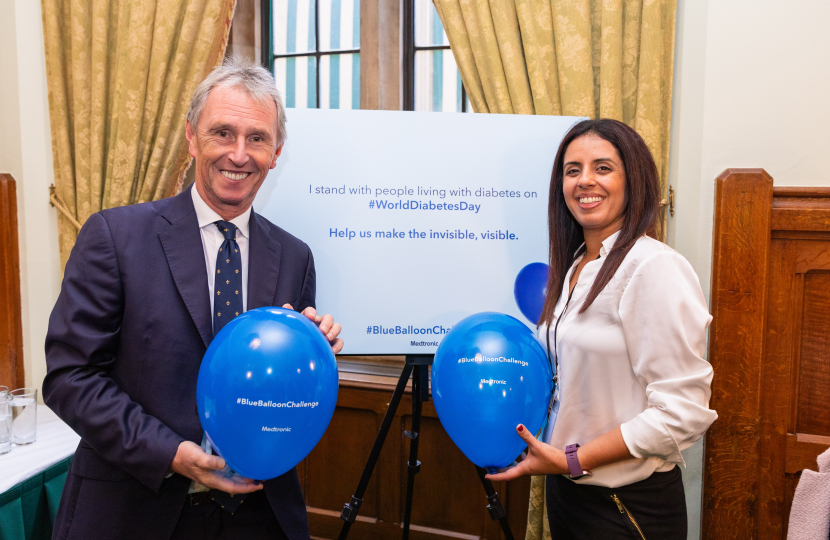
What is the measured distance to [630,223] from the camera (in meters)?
1.29

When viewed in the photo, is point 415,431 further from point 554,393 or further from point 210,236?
point 210,236

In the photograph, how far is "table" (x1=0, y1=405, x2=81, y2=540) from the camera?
160 cm

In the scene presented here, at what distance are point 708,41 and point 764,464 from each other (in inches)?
63.1

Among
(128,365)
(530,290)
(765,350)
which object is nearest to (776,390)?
(765,350)

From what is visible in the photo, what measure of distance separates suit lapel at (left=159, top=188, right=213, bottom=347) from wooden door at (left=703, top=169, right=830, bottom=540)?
5.82 feet

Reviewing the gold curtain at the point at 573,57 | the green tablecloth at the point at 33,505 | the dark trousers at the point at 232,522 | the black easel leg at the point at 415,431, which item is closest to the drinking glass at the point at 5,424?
the green tablecloth at the point at 33,505

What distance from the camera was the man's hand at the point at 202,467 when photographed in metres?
1.09

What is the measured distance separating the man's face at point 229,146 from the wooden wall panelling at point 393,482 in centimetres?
142

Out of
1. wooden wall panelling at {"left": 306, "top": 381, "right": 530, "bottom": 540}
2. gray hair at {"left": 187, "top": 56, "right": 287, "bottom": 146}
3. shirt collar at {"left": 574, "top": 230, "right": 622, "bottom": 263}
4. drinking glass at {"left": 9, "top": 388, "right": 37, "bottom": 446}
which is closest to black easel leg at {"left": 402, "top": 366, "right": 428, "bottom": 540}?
wooden wall panelling at {"left": 306, "top": 381, "right": 530, "bottom": 540}

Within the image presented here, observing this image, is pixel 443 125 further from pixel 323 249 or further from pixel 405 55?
pixel 405 55

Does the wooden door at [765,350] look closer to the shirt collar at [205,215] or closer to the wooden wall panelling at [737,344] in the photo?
the wooden wall panelling at [737,344]

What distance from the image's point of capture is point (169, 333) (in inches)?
46.8

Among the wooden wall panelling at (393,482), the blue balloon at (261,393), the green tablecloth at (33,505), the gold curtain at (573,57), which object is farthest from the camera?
the wooden wall panelling at (393,482)

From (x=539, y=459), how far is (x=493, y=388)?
0.21 m
